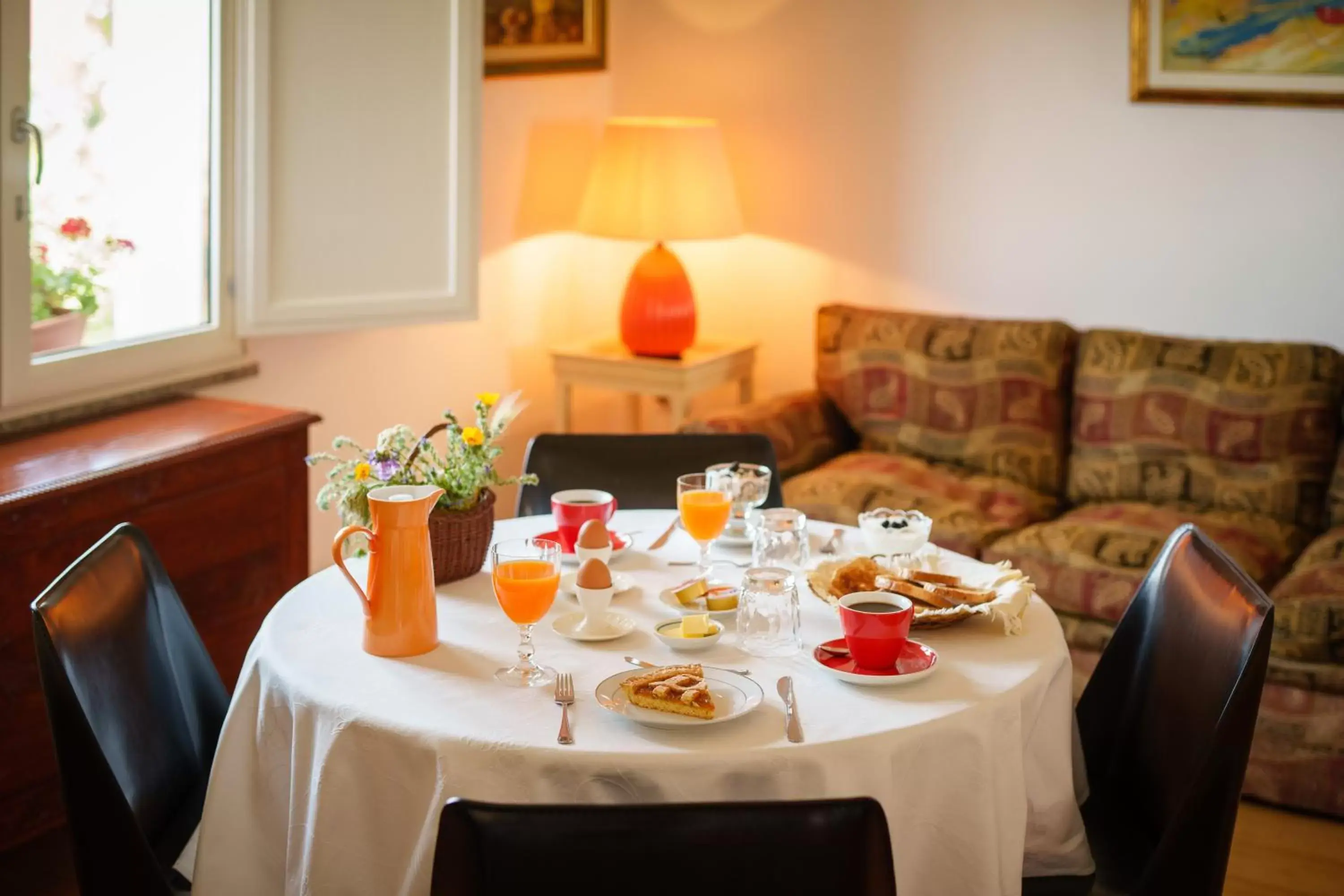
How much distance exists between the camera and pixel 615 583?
2.04 metres

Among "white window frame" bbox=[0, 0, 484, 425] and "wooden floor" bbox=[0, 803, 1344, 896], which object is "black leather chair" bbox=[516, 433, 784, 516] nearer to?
"white window frame" bbox=[0, 0, 484, 425]

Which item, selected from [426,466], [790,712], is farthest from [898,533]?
[426,466]

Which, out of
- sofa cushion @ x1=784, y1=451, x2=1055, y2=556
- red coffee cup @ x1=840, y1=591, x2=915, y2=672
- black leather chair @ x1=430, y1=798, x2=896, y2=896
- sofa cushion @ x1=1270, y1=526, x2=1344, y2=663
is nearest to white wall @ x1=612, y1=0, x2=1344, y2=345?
sofa cushion @ x1=784, y1=451, x2=1055, y2=556

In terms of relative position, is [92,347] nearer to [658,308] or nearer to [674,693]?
[658,308]

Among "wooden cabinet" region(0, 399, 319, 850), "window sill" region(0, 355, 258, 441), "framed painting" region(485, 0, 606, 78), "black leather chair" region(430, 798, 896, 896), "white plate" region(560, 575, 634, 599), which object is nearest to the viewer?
"black leather chair" region(430, 798, 896, 896)

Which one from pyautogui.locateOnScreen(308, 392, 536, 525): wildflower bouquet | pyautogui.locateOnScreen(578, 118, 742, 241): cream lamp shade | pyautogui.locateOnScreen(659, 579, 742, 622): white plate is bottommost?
pyautogui.locateOnScreen(659, 579, 742, 622): white plate

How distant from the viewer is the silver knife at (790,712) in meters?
1.56

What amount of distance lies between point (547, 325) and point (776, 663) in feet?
9.70

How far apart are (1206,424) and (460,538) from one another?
7.58 ft

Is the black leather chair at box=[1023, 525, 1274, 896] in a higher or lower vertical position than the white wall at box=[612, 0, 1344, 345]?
lower

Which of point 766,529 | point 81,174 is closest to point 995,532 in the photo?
point 766,529

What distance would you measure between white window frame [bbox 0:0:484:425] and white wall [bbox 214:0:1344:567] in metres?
0.23

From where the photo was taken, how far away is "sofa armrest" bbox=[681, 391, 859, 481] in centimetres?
375

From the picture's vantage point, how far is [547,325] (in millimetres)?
4617
